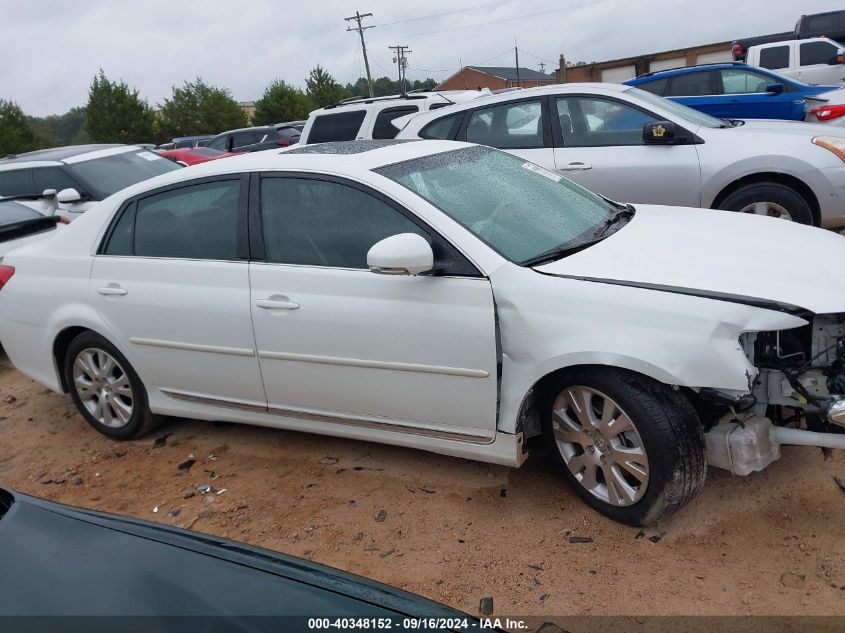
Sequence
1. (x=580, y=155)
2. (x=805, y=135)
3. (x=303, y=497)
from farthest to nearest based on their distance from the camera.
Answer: (x=580, y=155) < (x=805, y=135) < (x=303, y=497)

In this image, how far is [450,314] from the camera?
3131 millimetres

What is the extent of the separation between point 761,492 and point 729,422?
53 centimetres

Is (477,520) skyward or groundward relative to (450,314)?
groundward

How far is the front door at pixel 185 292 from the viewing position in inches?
148

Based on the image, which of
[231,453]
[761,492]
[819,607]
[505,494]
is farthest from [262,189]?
[819,607]

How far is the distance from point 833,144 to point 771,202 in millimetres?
650

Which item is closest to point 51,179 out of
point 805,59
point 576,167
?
point 576,167

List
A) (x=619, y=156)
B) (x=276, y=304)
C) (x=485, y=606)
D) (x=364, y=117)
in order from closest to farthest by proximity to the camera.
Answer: (x=485, y=606), (x=276, y=304), (x=619, y=156), (x=364, y=117)

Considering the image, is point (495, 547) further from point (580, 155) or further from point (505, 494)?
point (580, 155)

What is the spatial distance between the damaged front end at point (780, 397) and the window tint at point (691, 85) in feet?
31.8

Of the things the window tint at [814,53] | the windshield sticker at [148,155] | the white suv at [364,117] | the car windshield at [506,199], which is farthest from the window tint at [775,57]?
the car windshield at [506,199]

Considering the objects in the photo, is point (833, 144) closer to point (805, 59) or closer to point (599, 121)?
point (599, 121)

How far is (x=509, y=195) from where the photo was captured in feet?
12.1

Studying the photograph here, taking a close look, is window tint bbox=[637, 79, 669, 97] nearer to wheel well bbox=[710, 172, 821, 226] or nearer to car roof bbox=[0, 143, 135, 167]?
wheel well bbox=[710, 172, 821, 226]
